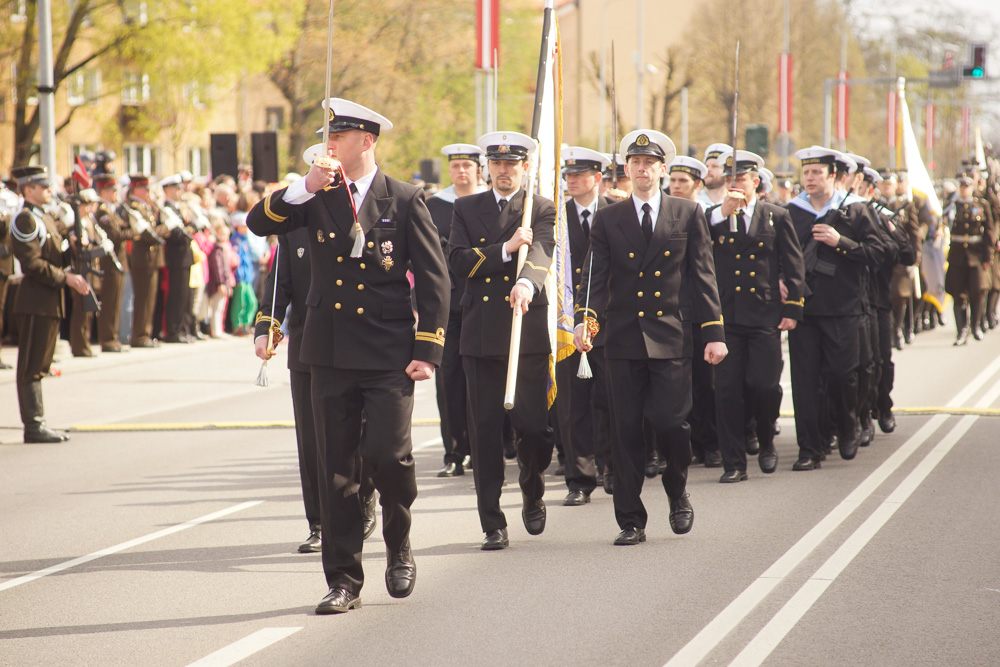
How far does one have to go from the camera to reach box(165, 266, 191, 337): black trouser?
18641mm

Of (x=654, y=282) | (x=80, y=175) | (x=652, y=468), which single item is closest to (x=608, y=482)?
(x=652, y=468)

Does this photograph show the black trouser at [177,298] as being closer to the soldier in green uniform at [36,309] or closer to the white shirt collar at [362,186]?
the soldier in green uniform at [36,309]

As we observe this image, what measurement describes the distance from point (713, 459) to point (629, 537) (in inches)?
118

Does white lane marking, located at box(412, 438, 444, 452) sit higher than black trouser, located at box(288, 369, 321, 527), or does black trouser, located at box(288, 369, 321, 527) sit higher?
black trouser, located at box(288, 369, 321, 527)

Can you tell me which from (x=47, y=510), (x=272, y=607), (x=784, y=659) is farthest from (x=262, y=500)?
(x=784, y=659)

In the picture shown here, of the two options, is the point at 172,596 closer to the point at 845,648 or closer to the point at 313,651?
the point at 313,651

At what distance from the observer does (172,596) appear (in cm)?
659

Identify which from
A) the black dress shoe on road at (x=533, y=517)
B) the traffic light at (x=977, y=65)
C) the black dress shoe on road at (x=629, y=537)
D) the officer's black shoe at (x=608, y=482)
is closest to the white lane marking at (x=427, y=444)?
the officer's black shoe at (x=608, y=482)

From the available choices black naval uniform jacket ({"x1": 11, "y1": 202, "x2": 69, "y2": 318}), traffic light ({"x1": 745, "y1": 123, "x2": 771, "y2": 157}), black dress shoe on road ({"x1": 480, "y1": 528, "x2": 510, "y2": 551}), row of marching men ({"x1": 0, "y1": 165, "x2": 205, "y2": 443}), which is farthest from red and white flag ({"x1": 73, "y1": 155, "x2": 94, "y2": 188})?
traffic light ({"x1": 745, "y1": 123, "x2": 771, "y2": 157})

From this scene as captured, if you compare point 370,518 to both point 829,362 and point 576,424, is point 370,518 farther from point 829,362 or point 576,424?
point 829,362

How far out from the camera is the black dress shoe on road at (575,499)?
29.0 feet

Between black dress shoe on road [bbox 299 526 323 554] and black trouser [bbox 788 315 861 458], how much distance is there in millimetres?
4085

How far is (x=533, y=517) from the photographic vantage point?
7.77 meters

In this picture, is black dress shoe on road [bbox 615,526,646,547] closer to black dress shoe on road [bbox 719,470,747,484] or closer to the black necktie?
the black necktie
